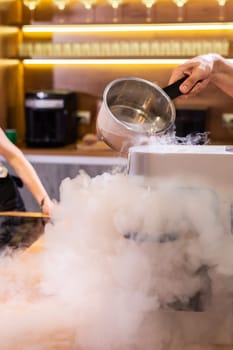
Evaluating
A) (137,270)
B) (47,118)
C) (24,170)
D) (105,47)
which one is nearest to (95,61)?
(105,47)

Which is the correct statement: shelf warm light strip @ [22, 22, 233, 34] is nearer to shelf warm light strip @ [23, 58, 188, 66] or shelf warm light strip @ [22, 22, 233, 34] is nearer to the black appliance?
shelf warm light strip @ [23, 58, 188, 66]

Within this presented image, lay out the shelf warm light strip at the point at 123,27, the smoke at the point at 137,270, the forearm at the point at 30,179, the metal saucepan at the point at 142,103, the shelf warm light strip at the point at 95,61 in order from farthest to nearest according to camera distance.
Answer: the shelf warm light strip at the point at 95,61 → the shelf warm light strip at the point at 123,27 → the forearm at the point at 30,179 → the metal saucepan at the point at 142,103 → the smoke at the point at 137,270

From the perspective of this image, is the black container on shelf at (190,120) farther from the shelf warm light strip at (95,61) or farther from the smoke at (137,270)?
the smoke at (137,270)

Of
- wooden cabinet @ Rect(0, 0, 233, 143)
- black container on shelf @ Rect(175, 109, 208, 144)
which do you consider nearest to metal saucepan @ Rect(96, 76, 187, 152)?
black container on shelf @ Rect(175, 109, 208, 144)

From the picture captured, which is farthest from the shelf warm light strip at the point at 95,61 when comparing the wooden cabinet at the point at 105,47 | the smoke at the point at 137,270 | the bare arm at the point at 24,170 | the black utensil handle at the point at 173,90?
the smoke at the point at 137,270

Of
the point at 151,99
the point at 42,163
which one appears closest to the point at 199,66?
the point at 151,99

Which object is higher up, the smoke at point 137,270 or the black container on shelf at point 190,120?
the smoke at point 137,270

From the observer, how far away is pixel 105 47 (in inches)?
142

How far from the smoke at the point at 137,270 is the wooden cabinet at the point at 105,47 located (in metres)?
2.64

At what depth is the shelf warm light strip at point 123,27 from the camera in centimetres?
354

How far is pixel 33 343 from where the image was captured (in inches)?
38.4

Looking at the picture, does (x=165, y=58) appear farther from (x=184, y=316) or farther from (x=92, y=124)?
(x=184, y=316)

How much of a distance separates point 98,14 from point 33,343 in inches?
120

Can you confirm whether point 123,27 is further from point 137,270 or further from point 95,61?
point 137,270
